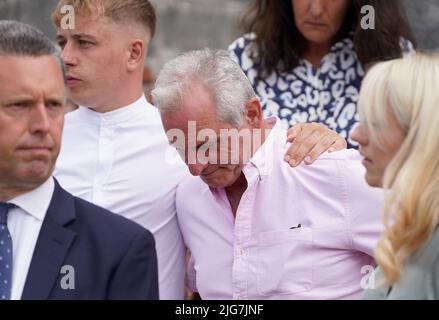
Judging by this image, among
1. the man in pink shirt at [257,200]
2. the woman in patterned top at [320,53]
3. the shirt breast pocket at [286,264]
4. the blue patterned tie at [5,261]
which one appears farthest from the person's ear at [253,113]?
the blue patterned tie at [5,261]

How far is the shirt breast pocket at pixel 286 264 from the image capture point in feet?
12.0

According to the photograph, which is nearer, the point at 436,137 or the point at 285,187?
the point at 436,137

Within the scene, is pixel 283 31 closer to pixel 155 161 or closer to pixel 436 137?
pixel 155 161

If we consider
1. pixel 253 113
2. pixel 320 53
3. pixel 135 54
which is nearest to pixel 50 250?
pixel 253 113

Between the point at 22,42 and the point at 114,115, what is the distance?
0.94m

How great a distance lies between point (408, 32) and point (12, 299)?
216 centimetres

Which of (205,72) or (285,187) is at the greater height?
(205,72)

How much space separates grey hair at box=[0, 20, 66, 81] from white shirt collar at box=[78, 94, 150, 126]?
0.83 metres

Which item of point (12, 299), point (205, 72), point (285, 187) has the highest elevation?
point (205, 72)

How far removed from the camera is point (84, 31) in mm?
4230

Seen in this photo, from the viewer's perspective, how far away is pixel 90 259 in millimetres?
3160

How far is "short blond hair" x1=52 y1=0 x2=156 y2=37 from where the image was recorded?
423 cm

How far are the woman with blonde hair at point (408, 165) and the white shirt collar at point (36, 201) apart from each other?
0.92 metres

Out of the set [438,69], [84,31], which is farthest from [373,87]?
[84,31]
